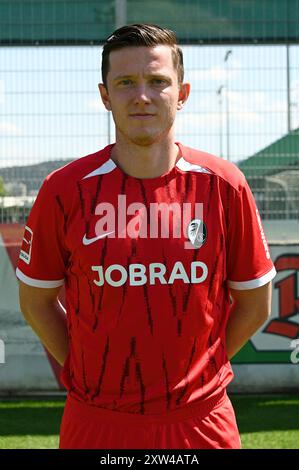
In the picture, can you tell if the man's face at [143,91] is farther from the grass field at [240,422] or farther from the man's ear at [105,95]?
the grass field at [240,422]

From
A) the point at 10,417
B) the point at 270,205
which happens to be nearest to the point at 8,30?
the point at 270,205

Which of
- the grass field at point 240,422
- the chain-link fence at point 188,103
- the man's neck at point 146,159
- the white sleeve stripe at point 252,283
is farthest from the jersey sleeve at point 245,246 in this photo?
the chain-link fence at point 188,103

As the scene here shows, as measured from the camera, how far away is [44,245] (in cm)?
236

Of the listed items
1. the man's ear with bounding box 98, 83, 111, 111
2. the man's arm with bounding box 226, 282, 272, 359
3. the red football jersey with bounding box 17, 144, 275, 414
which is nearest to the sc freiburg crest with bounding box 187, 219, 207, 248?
the red football jersey with bounding box 17, 144, 275, 414

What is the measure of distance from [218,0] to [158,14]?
1.75 ft

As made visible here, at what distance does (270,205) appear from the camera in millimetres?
7199

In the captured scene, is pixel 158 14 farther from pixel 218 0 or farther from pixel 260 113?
pixel 260 113

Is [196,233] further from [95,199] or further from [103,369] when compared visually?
[103,369]

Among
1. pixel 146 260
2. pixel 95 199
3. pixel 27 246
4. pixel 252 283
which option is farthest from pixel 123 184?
pixel 252 283

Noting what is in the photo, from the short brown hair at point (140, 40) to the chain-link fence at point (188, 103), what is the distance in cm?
445

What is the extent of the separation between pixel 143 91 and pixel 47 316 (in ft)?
2.52

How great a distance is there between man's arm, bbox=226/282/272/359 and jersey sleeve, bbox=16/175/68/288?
0.52 m

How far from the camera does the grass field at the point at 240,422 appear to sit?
5.78m

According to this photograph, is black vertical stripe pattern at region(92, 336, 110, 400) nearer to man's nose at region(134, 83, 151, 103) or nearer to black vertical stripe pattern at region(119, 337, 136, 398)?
black vertical stripe pattern at region(119, 337, 136, 398)
